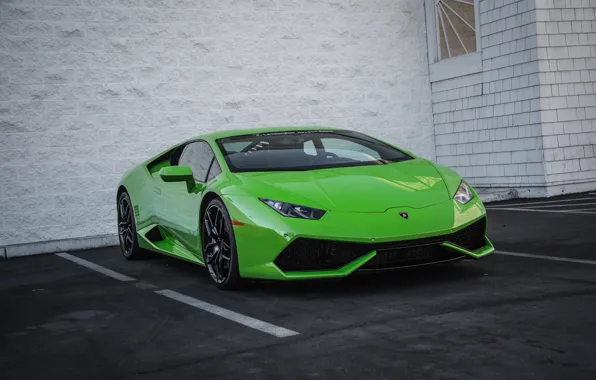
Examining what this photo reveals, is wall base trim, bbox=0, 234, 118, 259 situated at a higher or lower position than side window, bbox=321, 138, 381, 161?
lower

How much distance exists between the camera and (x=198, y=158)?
24.4ft

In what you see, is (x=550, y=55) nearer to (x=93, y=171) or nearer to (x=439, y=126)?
(x=439, y=126)

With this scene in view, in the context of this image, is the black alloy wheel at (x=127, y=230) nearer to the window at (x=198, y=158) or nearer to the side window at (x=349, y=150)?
the window at (x=198, y=158)

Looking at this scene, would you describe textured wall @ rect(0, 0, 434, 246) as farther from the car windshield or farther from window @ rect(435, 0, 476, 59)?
the car windshield

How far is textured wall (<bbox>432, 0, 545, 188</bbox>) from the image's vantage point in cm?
1216

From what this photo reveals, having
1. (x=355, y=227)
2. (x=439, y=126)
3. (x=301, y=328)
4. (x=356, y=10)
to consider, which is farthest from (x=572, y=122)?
(x=301, y=328)

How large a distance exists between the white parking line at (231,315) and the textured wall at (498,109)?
716 centimetres

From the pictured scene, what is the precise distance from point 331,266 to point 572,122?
7.47 metres

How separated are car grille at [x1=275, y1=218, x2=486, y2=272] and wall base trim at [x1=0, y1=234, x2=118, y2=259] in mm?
5467

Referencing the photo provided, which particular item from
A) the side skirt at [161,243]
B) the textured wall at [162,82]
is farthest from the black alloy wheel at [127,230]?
the textured wall at [162,82]

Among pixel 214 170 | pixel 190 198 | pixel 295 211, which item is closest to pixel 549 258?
pixel 295 211

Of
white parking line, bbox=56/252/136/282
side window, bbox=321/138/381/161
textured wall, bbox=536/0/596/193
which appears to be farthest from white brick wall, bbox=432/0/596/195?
white parking line, bbox=56/252/136/282

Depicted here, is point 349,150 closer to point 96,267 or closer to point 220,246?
point 220,246

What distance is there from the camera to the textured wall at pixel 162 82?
36.8ft
